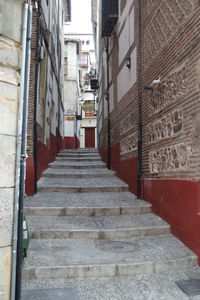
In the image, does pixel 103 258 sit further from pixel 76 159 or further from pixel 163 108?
pixel 76 159

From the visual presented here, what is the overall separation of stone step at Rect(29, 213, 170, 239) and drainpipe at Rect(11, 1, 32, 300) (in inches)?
76.4

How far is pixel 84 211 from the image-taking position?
17.7 ft

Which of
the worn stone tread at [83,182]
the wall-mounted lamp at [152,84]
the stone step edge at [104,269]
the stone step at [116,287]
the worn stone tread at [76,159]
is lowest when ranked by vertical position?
the stone step at [116,287]

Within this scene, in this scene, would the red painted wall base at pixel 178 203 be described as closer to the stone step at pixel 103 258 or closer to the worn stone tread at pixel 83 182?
the stone step at pixel 103 258

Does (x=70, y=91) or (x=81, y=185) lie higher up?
(x=70, y=91)

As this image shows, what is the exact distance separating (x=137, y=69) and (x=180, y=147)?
2919 millimetres

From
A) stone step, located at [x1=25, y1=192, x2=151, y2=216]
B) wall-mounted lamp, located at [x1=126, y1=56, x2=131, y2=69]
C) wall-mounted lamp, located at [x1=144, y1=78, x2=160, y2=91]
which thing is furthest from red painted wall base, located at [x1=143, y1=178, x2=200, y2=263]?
wall-mounted lamp, located at [x1=126, y1=56, x2=131, y2=69]

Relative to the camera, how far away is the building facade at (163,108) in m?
3.99

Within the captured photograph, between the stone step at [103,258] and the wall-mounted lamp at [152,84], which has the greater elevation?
the wall-mounted lamp at [152,84]

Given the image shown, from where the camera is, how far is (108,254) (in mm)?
3775

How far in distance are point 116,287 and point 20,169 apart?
168 centimetres

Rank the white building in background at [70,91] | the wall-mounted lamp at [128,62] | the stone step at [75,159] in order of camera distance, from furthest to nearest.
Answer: the white building in background at [70,91], the stone step at [75,159], the wall-mounted lamp at [128,62]

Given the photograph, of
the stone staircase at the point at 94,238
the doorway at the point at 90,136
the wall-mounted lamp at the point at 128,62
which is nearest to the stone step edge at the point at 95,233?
the stone staircase at the point at 94,238

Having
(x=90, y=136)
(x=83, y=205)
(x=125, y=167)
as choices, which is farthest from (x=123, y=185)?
(x=90, y=136)
